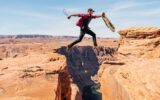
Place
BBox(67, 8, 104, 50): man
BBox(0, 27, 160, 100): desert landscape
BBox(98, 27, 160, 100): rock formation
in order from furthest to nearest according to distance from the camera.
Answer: BBox(67, 8, 104, 50): man → BBox(0, 27, 160, 100): desert landscape → BBox(98, 27, 160, 100): rock formation

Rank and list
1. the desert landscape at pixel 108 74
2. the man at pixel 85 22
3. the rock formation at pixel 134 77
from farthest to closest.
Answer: the man at pixel 85 22, the desert landscape at pixel 108 74, the rock formation at pixel 134 77

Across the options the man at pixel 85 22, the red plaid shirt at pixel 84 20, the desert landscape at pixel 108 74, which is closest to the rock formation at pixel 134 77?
the desert landscape at pixel 108 74

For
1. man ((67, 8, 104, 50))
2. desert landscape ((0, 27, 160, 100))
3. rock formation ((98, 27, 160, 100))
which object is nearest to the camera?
rock formation ((98, 27, 160, 100))

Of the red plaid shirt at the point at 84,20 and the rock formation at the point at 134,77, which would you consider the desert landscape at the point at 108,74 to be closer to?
the rock formation at the point at 134,77

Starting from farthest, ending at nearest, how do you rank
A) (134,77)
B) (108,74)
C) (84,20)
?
1. (84,20)
2. (108,74)
3. (134,77)

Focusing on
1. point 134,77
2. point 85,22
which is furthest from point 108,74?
point 134,77

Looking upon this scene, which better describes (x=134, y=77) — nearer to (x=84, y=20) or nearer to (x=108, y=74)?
(x=108, y=74)

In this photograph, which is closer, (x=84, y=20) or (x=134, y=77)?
(x=134, y=77)

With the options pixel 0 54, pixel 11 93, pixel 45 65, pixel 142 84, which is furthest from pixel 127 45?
pixel 0 54

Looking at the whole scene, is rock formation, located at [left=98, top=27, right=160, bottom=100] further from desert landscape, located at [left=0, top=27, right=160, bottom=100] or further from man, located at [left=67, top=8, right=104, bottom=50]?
man, located at [left=67, top=8, right=104, bottom=50]

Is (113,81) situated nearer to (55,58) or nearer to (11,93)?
(11,93)

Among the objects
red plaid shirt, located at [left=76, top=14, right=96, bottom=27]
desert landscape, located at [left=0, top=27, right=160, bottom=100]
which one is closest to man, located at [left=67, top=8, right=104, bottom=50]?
red plaid shirt, located at [left=76, top=14, right=96, bottom=27]

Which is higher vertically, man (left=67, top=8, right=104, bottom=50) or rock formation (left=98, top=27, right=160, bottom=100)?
man (left=67, top=8, right=104, bottom=50)

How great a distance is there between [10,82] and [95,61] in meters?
Result: 152
